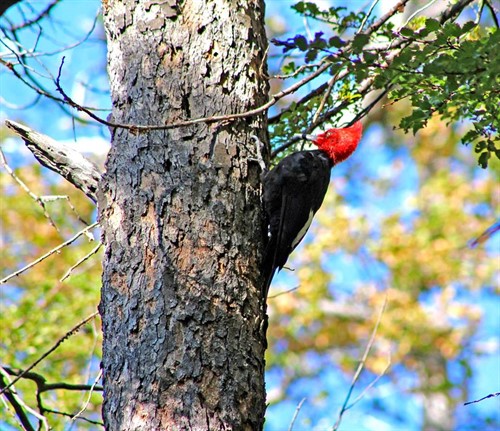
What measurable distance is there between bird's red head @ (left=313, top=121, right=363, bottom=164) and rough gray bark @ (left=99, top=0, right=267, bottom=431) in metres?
1.13

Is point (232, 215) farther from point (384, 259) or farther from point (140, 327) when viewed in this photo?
point (384, 259)

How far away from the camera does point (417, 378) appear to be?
13.0m

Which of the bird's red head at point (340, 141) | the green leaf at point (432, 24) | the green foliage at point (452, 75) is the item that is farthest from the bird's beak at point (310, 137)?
the green leaf at point (432, 24)

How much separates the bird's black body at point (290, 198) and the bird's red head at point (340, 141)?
0.20ft

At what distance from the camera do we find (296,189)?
3896 mm

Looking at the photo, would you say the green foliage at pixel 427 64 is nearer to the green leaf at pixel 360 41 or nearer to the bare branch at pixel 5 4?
the green leaf at pixel 360 41

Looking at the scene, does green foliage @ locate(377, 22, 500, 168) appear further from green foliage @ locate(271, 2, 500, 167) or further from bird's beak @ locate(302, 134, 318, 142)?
bird's beak @ locate(302, 134, 318, 142)

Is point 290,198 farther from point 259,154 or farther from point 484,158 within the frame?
point 484,158

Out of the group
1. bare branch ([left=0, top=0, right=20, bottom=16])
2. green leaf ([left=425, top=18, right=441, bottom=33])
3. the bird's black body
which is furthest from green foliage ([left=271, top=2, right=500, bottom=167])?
bare branch ([left=0, top=0, right=20, bottom=16])

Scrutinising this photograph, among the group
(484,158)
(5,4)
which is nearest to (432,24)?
(484,158)

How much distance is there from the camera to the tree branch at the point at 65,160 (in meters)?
3.06

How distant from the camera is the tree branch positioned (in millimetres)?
3059

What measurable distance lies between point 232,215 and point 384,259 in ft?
29.7

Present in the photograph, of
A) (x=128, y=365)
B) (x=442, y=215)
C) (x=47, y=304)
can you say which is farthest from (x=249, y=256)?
(x=442, y=215)
